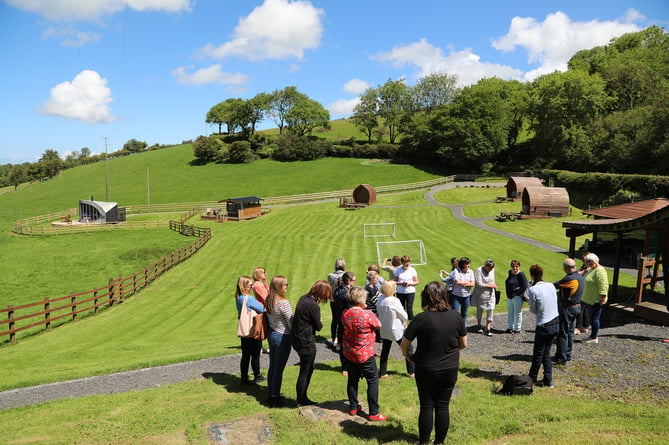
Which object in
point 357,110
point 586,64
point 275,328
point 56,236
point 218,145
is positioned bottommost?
point 56,236

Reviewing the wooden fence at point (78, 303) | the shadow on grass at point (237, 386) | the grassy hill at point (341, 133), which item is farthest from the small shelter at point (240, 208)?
the grassy hill at point (341, 133)

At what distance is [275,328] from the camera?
6344 millimetres

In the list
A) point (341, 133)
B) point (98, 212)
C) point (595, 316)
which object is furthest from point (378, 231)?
point (341, 133)

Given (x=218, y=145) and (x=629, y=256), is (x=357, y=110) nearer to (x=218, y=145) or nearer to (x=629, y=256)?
(x=218, y=145)

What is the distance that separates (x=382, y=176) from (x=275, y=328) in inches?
2548

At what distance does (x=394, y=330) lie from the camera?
6598 mm

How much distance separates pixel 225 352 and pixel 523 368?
20.9 ft

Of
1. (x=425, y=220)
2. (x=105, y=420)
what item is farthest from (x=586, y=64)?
(x=105, y=420)

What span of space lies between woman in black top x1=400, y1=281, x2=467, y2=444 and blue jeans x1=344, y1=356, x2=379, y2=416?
2.86 feet

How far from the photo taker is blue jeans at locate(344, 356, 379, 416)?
571 centimetres

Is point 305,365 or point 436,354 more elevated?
point 436,354

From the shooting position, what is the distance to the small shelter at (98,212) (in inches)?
1768

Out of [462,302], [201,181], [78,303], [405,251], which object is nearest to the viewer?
[462,302]

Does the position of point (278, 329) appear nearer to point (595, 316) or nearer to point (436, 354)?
point (436, 354)
